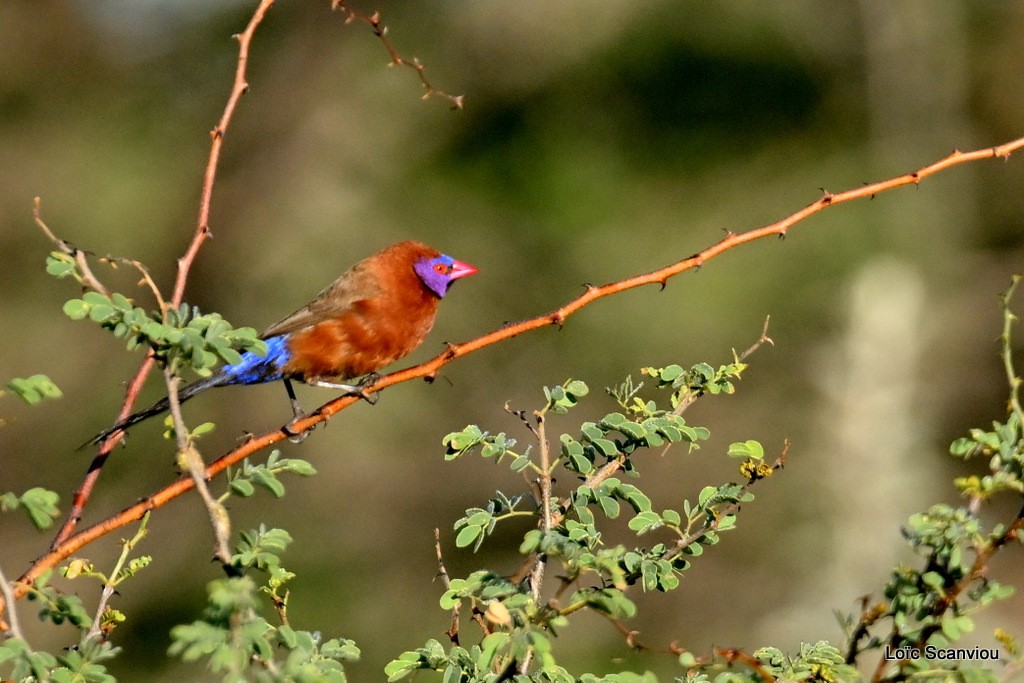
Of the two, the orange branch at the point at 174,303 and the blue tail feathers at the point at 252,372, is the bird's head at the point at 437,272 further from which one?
the orange branch at the point at 174,303

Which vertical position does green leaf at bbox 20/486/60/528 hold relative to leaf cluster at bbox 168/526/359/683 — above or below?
above

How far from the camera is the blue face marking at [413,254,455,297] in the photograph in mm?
5133

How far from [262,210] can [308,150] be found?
713mm

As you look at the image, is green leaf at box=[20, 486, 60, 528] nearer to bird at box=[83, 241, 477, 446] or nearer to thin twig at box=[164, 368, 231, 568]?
thin twig at box=[164, 368, 231, 568]

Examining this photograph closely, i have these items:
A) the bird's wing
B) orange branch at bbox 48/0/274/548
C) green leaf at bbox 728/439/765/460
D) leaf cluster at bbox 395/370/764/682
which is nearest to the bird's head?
the bird's wing

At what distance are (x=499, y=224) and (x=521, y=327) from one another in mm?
9459

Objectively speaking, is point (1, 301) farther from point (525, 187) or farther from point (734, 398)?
point (734, 398)

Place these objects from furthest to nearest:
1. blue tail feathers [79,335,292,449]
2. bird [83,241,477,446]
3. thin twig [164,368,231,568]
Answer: bird [83,241,477,446] < blue tail feathers [79,335,292,449] < thin twig [164,368,231,568]

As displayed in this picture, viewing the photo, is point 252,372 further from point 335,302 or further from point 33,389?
point 33,389

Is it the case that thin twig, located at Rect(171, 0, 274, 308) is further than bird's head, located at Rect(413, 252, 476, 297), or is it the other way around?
bird's head, located at Rect(413, 252, 476, 297)

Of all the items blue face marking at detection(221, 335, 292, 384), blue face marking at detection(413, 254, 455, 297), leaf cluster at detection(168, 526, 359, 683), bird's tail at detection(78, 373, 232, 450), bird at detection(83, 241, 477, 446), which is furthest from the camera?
blue face marking at detection(413, 254, 455, 297)

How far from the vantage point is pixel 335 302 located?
16.0 ft

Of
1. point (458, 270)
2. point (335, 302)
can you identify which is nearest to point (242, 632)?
point (335, 302)

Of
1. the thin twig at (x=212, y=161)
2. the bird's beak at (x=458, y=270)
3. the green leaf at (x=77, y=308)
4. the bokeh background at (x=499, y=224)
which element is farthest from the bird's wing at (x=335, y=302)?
the bokeh background at (x=499, y=224)
